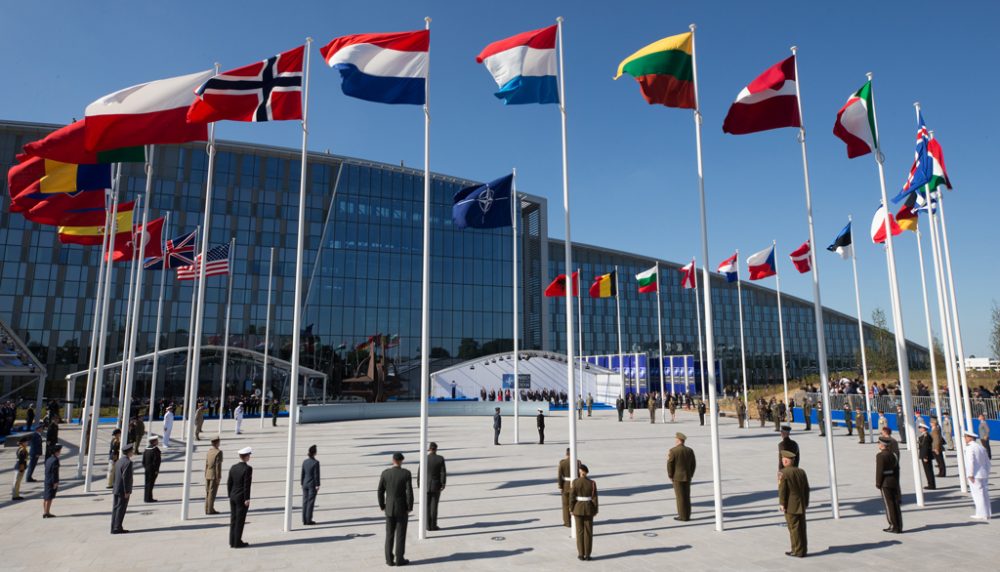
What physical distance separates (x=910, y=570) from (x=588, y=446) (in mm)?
16563

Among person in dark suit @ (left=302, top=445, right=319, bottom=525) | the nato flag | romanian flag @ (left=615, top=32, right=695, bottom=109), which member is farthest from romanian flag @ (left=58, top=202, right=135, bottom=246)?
romanian flag @ (left=615, top=32, right=695, bottom=109)

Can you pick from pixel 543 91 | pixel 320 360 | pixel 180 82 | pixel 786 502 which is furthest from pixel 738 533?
pixel 320 360

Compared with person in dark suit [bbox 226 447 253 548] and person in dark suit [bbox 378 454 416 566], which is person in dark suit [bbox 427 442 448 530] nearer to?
person in dark suit [bbox 378 454 416 566]

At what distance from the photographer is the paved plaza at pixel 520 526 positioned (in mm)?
9000

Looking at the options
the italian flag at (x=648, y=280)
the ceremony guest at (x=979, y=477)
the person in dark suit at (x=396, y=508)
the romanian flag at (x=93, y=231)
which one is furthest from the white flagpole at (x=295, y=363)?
the italian flag at (x=648, y=280)

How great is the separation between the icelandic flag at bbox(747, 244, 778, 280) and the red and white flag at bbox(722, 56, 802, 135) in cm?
1546

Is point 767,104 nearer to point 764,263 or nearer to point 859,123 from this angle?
point 859,123

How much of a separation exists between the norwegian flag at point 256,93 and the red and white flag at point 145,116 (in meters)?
0.33

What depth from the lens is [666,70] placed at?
1179cm

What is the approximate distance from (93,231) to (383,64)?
44.2ft

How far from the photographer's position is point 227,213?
200 feet

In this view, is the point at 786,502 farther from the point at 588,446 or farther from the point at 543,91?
the point at 588,446

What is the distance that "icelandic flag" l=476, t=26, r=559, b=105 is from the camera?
11734 mm

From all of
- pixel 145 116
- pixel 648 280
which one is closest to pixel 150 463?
pixel 145 116
